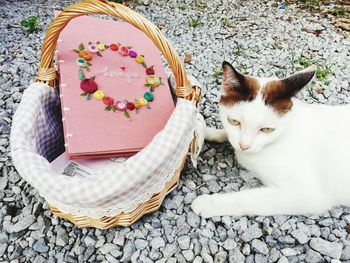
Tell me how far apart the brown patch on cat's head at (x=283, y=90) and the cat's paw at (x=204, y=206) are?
44 centimetres

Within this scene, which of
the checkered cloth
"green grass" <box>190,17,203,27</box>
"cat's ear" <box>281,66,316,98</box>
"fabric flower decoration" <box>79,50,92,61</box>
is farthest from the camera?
"green grass" <box>190,17,203,27</box>

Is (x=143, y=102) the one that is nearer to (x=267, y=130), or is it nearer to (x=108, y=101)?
(x=108, y=101)

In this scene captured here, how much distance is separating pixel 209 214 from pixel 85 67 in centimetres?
77

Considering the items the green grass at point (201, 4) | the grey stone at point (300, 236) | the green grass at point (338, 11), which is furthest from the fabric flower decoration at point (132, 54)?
the green grass at point (338, 11)

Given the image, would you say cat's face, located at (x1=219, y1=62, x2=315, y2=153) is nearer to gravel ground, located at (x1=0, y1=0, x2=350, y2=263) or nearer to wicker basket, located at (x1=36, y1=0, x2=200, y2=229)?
wicker basket, located at (x1=36, y1=0, x2=200, y2=229)

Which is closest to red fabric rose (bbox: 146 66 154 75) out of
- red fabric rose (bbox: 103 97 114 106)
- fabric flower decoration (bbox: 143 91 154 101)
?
fabric flower decoration (bbox: 143 91 154 101)

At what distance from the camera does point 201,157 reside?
5.44 ft

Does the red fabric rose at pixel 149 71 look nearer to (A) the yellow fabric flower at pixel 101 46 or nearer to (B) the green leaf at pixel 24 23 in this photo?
Answer: (A) the yellow fabric flower at pixel 101 46

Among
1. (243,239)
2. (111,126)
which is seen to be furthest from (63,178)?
(243,239)

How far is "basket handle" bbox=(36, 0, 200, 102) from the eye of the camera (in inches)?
42.8

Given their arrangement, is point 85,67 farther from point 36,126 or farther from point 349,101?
point 349,101

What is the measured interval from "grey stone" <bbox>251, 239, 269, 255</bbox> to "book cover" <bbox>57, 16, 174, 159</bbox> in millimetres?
547

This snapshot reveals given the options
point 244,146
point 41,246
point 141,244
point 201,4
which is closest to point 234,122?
point 244,146

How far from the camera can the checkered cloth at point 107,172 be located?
107 centimetres
